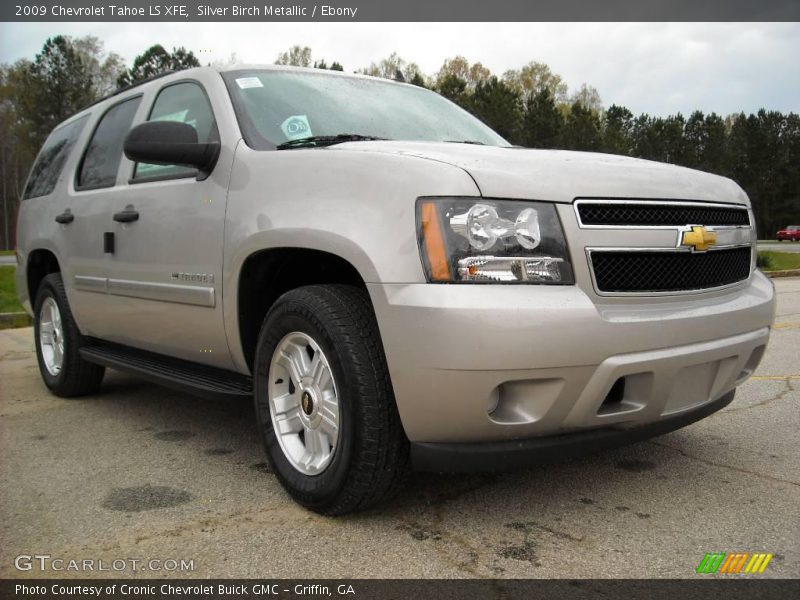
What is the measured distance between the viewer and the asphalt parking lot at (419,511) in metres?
2.35

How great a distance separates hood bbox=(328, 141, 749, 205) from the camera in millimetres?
2430

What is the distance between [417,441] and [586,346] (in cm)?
63

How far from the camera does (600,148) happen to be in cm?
5050

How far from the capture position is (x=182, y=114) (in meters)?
3.83

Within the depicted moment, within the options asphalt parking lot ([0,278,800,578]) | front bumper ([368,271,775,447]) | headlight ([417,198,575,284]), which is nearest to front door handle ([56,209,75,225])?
asphalt parking lot ([0,278,800,578])

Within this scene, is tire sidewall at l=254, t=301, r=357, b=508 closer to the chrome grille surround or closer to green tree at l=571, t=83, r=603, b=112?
the chrome grille surround

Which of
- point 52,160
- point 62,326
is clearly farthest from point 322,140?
point 52,160

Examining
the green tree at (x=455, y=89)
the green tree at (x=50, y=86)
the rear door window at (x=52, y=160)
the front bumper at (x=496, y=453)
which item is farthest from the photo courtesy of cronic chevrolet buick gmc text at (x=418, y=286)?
the green tree at (x=455, y=89)

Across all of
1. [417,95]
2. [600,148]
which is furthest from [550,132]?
[417,95]

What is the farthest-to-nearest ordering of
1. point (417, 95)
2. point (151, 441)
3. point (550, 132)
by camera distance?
point (550, 132), point (417, 95), point (151, 441)

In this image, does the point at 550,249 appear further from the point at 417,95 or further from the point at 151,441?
the point at 151,441

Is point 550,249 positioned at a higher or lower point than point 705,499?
higher

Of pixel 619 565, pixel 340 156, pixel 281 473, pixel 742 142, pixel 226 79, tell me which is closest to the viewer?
pixel 619 565

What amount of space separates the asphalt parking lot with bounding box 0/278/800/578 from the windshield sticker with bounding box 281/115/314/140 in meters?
1.49
